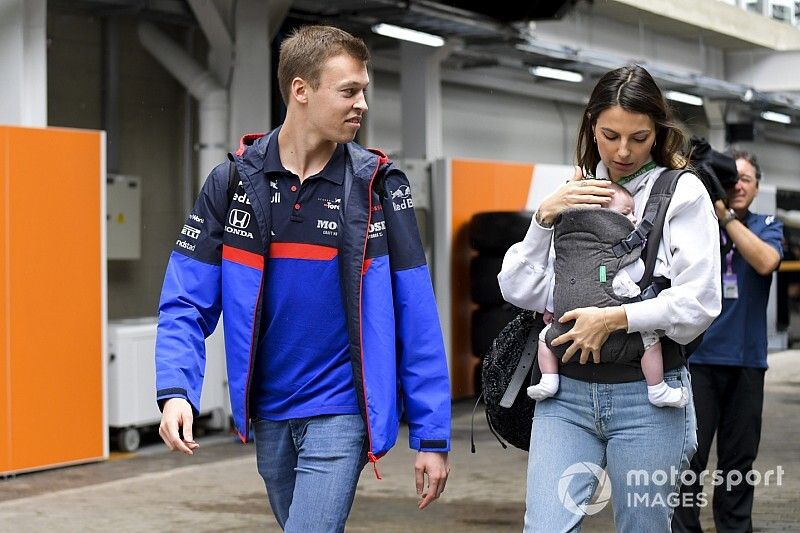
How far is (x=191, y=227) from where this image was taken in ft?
11.2

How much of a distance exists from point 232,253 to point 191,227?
0.14 meters

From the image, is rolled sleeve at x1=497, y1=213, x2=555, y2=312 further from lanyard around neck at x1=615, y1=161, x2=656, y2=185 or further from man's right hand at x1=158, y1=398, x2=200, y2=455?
man's right hand at x1=158, y1=398, x2=200, y2=455

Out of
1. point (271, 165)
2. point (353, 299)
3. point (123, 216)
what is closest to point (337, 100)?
point (271, 165)

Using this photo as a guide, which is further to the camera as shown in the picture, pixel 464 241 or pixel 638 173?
pixel 464 241

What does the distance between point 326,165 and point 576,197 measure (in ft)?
2.06

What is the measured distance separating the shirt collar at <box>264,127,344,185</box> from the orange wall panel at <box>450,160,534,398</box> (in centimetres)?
952

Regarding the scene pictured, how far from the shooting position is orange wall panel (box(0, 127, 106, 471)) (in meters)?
8.61

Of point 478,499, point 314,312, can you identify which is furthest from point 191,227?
point 478,499

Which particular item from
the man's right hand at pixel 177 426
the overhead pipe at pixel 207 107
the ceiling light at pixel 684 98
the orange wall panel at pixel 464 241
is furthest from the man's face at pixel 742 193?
the ceiling light at pixel 684 98

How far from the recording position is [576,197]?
344cm

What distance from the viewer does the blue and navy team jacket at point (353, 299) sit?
3.32 meters

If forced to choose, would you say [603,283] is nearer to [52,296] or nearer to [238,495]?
[238,495]

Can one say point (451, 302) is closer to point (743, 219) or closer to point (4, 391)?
point (4, 391)

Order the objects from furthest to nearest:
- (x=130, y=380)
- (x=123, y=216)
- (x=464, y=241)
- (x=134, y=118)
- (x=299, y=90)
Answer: (x=464, y=241) → (x=134, y=118) → (x=123, y=216) → (x=130, y=380) → (x=299, y=90)
